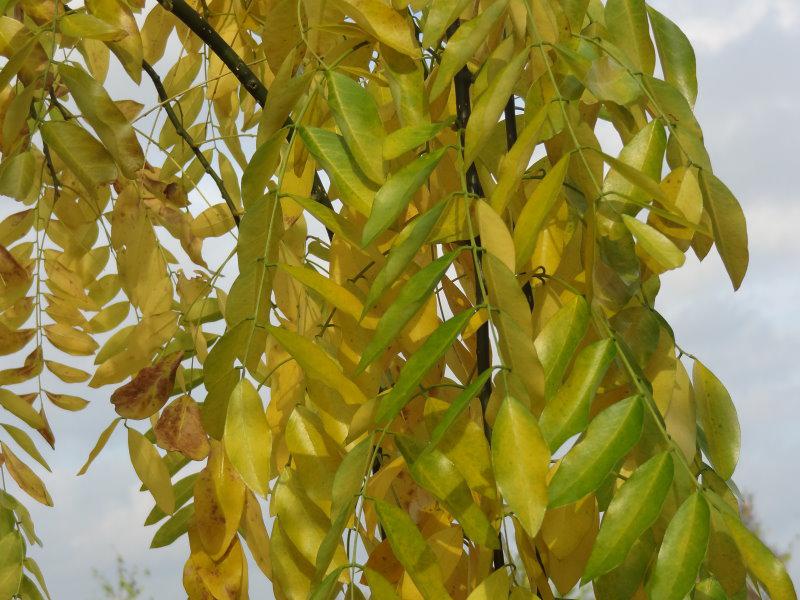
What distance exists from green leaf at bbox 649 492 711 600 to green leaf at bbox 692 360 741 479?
8.9 inches

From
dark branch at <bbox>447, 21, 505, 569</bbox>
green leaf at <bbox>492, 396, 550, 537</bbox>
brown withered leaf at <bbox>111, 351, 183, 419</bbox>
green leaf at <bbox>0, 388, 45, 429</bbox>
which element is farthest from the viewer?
green leaf at <bbox>0, 388, 45, 429</bbox>

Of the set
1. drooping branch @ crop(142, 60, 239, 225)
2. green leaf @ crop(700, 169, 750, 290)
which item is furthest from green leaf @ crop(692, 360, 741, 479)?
drooping branch @ crop(142, 60, 239, 225)

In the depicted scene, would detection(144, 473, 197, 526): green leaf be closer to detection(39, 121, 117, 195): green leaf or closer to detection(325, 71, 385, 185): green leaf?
detection(39, 121, 117, 195): green leaf

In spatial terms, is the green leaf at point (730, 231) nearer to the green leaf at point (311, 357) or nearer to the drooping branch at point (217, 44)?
the green leaf at point (311, 357)

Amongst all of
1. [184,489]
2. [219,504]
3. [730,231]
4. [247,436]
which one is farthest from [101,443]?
[730,231]

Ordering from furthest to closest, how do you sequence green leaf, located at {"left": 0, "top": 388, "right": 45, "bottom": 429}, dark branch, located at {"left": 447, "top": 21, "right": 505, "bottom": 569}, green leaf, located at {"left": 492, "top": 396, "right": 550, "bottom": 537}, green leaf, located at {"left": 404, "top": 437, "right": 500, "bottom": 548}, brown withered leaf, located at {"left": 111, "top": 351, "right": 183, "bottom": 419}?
green leaf, located at {"left": 0, "top": 388, "right": 45, "bottom": 429}
brown withered leaf, located at {"left": 111, "top": 351, "right": 183, "bottom": 419}
dark branch, located at {"left": 447, "top": 21, "right": 505, "bottom": 569}
green leaf, located at {"left": 404, "top": 437, "right": 500, "bottom": 548}
green leaf, located at {"left": 492, "top": 396, "right": 550, "bottom": 537}

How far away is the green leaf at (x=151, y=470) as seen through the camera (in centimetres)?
88

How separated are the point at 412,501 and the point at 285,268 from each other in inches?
10.3

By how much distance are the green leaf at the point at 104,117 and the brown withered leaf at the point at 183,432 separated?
0.18m

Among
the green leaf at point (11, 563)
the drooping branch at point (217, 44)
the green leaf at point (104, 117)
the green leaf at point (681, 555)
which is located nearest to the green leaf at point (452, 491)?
the green leaf at point (681, 555)

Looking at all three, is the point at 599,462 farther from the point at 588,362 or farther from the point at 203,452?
the point at 203,452

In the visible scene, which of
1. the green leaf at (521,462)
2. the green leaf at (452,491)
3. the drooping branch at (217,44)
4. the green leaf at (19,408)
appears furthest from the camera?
the green leaf at (19,408)

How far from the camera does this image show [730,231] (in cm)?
72

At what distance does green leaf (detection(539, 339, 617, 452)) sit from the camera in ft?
1.92
